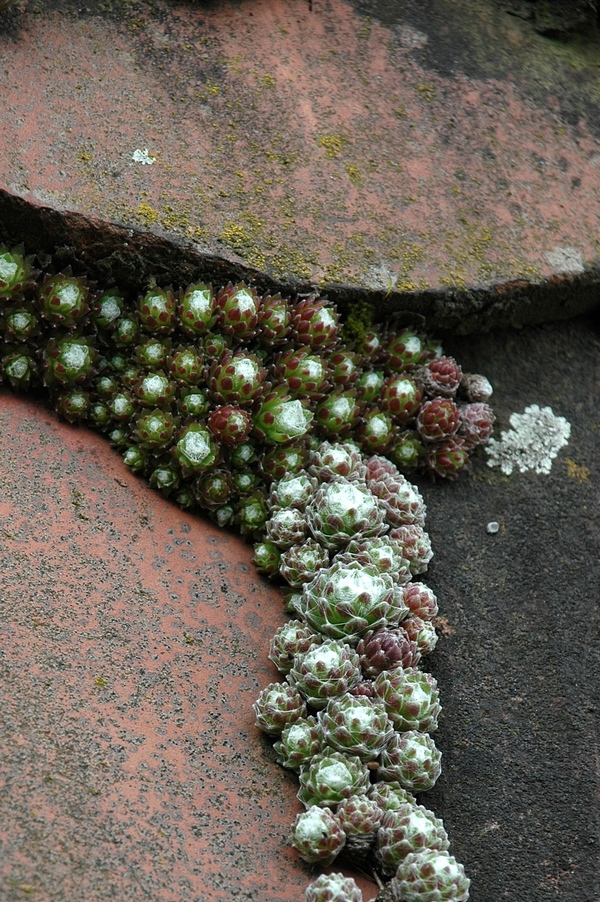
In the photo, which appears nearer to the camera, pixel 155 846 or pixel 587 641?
pixel 155 846

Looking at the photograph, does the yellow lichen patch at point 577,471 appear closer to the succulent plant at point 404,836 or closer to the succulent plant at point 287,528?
the succulent plant at point 287,528

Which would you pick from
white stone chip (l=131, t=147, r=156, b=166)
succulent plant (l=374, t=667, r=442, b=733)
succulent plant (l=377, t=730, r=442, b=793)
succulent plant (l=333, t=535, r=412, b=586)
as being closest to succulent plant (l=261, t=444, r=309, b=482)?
succulent plant (l=333, t=535, r=412, b=586)

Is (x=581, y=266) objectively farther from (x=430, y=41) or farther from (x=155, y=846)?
(x=155, y=846)

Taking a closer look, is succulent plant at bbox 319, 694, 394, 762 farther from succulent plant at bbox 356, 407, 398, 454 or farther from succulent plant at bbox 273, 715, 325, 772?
succulent plant at bbox 356, 407, 398, 454

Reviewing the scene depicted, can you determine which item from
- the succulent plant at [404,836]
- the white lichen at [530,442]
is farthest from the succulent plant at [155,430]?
the succulent plant at [404,836]

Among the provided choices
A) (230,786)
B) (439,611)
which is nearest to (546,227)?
(439,611)

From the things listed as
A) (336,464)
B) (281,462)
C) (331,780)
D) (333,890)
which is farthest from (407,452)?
(333,890)
